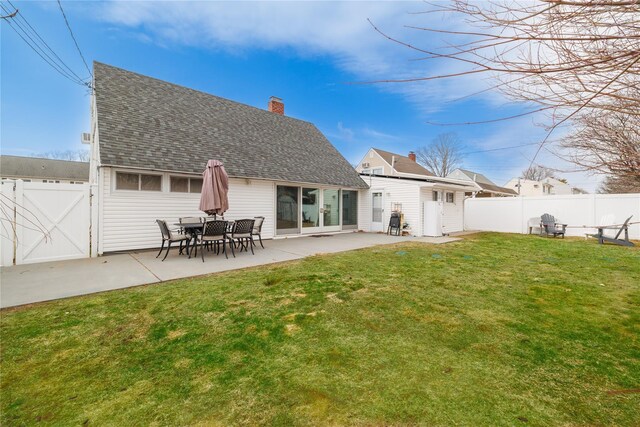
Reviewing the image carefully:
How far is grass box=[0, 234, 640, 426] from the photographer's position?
6.40 feet

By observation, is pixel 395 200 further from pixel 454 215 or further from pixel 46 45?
pixel 46 45

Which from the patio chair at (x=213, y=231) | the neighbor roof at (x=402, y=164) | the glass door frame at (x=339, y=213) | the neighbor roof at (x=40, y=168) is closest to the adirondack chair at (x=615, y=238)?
the glass door frame at (x=339, y=213)

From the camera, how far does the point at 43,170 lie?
30500mm

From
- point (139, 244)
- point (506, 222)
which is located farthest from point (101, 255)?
point (506, 222)

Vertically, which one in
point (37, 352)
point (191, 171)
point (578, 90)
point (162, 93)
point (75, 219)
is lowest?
point (37, 352)

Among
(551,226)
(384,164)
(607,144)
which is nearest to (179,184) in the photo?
(607,144)

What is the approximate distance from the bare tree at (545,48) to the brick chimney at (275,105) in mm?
16215

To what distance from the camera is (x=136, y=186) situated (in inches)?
332

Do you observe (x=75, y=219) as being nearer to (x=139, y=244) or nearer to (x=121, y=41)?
(x=139, y=244)

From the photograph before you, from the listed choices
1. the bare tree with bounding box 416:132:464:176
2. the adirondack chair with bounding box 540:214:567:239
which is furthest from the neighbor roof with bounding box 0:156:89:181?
the adirondack chair with bounding box 540:214:567:239

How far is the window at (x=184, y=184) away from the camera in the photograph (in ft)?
30.0

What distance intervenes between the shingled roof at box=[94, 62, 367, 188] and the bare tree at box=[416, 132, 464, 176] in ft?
79.7

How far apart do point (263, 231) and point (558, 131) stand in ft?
33.7

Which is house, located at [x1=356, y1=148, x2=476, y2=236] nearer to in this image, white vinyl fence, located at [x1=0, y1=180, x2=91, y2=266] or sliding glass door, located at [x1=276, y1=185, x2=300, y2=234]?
sliding glass door, located at [x1=276, y1=185, x2=300, y2=234]
